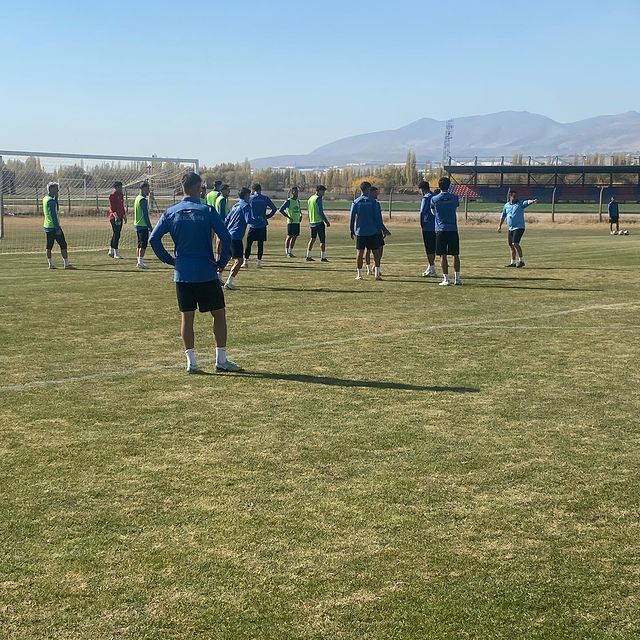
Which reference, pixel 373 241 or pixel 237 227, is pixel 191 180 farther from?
pixel 373 241

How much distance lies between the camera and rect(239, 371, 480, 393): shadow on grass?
8.16m

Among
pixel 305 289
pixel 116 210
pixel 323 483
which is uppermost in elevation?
pixel 116 210

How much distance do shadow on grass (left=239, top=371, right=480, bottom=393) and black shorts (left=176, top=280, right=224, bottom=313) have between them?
752 mm

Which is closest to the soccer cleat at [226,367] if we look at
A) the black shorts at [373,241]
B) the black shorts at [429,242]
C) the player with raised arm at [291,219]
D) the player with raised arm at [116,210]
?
the black shorts at [373,241]

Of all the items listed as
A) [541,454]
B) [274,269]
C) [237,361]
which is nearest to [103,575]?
[541,454]

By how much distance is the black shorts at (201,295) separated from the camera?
8938 millimetres

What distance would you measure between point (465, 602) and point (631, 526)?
54.1 inches

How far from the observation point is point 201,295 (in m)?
8.95

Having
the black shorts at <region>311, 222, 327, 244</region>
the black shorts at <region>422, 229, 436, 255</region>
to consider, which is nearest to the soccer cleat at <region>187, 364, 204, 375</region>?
the black shorts at <region>422, 229, 436, 255</region>

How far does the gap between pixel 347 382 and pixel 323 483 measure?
9.77ft

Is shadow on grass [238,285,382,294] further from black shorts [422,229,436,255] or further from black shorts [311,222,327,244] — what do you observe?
black shorts [311,222,327,244]

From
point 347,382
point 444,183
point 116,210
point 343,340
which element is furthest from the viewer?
point 116,210

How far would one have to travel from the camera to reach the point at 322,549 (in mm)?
4559

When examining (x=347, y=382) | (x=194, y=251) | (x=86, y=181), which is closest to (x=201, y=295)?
(x=194, y=251)
